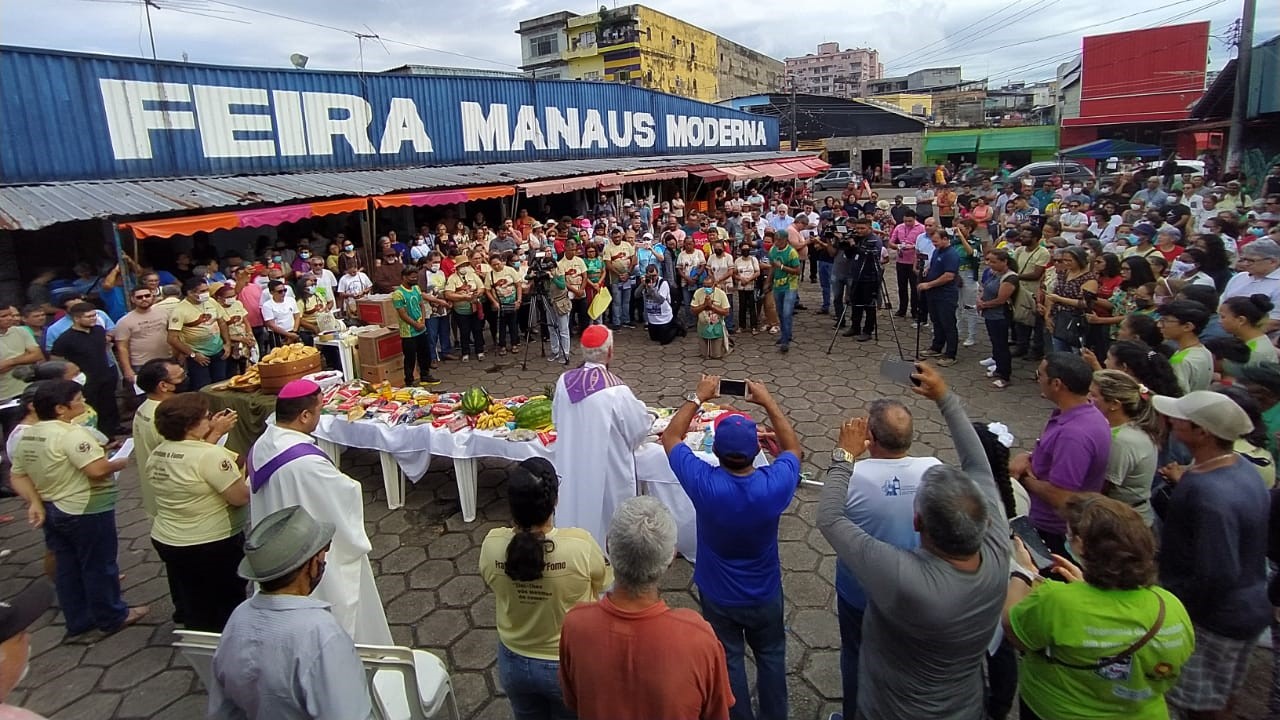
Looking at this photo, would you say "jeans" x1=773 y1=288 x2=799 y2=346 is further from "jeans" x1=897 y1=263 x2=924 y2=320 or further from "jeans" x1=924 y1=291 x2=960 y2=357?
"jeans" x1=897 y1=263 x2=924 y2=320

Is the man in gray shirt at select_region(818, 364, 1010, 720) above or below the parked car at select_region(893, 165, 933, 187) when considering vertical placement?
below

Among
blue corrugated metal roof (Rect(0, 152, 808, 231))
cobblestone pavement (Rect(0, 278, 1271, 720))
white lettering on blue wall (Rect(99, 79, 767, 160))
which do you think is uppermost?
white lettering on blue wall (Rect(99, 79, 767, 160))

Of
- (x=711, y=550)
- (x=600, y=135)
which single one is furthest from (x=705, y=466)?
(x=600, y=135)

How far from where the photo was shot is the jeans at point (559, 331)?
9.70m

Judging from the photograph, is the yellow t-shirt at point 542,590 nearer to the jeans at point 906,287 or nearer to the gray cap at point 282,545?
the gray cap at point 282,545

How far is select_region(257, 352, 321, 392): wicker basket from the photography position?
5918 millimetres

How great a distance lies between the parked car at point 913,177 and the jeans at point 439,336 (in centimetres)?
3616

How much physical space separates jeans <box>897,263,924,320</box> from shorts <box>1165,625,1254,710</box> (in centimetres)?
827

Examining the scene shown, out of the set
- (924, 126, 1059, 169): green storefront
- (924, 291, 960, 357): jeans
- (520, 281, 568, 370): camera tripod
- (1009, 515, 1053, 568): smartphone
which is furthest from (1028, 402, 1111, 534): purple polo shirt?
(924, 126, 1059, 169): green storefront

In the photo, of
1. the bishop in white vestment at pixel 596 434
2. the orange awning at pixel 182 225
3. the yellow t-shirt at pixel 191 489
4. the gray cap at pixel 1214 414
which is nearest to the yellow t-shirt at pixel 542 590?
the bishop in white vestment at pixel 596 434

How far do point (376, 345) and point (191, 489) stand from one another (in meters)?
4.83

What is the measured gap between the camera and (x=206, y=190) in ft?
33.7

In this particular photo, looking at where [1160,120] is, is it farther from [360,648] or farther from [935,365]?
[360,648]

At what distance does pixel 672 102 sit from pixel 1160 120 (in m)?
30.0
